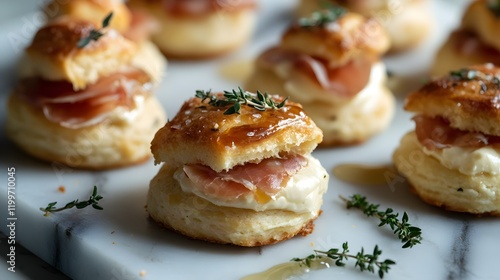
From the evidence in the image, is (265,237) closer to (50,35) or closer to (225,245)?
(225,245)

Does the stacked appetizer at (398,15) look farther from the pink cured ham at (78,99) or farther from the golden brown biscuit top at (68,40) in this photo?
the pink cured ham at (78,99)

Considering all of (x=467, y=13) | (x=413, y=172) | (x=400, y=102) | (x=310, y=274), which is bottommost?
(x=310, y=274)

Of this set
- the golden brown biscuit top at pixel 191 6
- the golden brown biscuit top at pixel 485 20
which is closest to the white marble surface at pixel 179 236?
the golden brown biscuit top at pixel 485 20

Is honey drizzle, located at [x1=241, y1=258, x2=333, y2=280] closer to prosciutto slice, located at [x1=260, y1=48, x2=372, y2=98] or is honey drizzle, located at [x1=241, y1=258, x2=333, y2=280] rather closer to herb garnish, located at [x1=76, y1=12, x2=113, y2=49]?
prosciutto slice, located at [x1=260, y1=48, x2=372, y2=98]

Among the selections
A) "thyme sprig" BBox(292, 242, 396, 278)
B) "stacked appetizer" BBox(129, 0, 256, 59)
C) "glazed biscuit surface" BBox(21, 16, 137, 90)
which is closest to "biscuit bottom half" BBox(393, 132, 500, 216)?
"thyme sprig" BBox(292, 242, 396, 278)

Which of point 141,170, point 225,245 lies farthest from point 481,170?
Answer: point 141,170

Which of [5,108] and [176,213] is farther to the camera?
[5,108]
